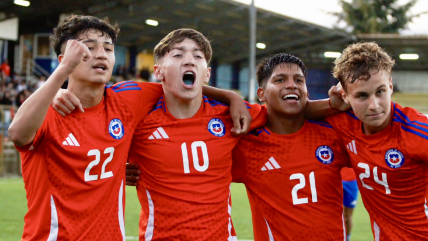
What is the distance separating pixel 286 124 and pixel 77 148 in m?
1.66

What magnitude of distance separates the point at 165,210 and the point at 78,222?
1.99 ft

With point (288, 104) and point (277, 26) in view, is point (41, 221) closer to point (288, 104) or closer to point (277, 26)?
point (288, 104)

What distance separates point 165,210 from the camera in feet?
10.6

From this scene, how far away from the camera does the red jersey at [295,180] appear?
3.53 metres

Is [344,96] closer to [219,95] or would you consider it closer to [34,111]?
[219,95]

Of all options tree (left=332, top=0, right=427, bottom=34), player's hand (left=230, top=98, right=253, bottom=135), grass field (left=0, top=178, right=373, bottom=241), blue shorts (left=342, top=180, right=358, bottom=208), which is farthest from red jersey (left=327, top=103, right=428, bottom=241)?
tree (left=332, top=0, right=427, bottom=34)

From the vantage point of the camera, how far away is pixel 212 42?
3212 centimetres

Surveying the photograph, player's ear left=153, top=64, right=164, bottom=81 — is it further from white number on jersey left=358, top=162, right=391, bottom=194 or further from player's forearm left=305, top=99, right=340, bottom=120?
white number on jersey left=358, top=162, right=391, bottom=194

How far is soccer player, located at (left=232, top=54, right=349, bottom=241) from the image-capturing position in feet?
11.6

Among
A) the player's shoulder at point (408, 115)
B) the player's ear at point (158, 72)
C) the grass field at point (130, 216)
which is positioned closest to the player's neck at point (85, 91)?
the player's ear at point (158, 72)

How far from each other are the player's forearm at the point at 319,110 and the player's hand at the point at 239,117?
476 millimetres

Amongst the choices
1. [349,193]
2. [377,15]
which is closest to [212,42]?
[377,15]

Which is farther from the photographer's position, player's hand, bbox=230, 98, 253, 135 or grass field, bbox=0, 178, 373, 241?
grass field, bbox=0, 178, 373, 241

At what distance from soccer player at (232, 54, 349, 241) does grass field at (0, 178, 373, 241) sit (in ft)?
10.3
